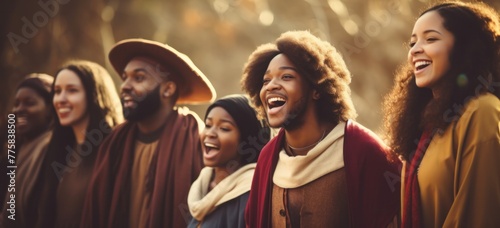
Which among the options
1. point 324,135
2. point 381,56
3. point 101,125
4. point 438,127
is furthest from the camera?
point 381,56

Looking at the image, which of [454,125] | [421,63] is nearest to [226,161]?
[421,63]

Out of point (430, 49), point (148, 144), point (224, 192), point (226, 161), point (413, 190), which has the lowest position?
point (413, 190)

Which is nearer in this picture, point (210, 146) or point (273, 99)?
point (273, 99)

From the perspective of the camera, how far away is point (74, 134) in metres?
6.05

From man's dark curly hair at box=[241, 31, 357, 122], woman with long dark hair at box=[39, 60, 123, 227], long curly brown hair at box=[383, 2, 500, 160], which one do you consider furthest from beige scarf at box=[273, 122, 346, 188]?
woman with long dark hair at box=[39, 60, 123, 227]

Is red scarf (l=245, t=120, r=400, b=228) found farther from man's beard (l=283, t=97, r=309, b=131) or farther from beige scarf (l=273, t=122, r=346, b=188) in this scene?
man's beard (l=283, t=97, r=309, b=131)

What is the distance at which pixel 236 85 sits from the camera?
15445 millimetres

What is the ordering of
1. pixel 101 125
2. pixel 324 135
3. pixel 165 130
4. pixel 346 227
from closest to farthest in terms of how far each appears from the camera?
1. pixel 346 227
2. pixel 324 135
3. pixel 165 130
4. pixel 101 125

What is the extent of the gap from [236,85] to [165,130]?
1010cm

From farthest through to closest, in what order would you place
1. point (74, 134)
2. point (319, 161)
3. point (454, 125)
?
point (74, 134), point (319, 161), point (454, 125)

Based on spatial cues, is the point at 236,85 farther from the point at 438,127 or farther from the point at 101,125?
the point at 438,127

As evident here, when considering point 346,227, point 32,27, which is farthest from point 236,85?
point 346,227

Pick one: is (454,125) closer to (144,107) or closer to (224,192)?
(224,192)

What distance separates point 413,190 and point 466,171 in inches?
14.0
